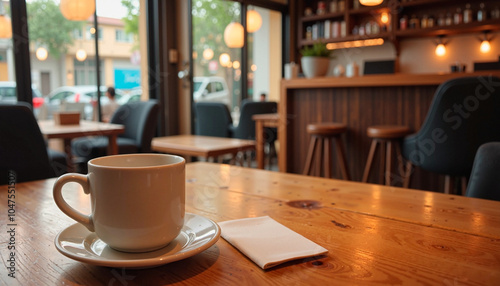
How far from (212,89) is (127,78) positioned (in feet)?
4.84

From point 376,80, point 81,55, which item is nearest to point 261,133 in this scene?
point 376,80

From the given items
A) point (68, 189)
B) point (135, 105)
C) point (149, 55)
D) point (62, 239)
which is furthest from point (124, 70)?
point (62, 239)

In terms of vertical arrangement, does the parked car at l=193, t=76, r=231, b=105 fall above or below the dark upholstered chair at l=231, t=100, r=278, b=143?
above

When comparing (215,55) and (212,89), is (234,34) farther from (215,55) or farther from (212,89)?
(212,89)

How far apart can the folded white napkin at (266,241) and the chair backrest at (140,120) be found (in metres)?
3.08

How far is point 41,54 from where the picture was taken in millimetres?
4199

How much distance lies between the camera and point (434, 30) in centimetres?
540

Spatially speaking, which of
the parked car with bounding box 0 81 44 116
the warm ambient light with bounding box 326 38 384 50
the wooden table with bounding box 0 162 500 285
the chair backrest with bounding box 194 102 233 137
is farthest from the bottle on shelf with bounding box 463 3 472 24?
the wooden table with bounding box 0 162 500 285

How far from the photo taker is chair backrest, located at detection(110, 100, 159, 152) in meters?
3.65

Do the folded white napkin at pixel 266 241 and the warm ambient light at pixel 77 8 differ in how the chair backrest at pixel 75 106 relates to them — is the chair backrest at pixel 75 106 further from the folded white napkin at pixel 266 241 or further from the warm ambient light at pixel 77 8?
the folded white napkin at pixel 266 241

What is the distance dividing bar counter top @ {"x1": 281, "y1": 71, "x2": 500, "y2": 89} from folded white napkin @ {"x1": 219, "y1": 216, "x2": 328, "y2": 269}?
2.32 meters

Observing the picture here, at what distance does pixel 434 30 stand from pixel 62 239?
18.7ft

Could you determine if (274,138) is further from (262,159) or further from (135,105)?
(135,105)

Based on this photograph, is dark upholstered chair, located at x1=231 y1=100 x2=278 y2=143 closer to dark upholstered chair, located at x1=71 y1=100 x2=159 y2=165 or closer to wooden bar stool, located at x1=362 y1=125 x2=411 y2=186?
dark upholstered chair, located at x1=71 y1=100 x2=159 y2=165
